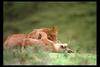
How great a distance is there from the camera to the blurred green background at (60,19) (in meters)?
3.22

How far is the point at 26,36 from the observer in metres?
3.23

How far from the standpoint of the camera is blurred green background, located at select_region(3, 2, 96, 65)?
3.22m

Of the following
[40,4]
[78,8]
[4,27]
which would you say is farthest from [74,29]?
[4,27]

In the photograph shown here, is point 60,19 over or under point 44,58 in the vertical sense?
over

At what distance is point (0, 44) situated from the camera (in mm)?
3184

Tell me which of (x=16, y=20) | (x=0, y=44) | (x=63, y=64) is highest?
(x=16, y=20)

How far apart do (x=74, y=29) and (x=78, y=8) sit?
0.23 meters

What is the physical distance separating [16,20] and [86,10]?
29.5 inches

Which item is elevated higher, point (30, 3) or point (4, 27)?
point (30, 3)

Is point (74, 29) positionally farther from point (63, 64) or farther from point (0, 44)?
point (0, 44)

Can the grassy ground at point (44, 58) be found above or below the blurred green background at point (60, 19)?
below

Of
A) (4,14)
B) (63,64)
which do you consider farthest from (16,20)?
(63,64)

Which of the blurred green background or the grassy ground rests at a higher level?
the blurred green background

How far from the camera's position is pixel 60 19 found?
10.7 feet
